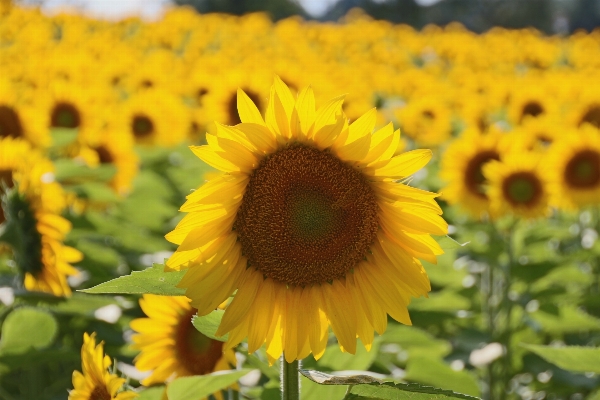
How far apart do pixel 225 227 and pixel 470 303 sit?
2670 millimetres

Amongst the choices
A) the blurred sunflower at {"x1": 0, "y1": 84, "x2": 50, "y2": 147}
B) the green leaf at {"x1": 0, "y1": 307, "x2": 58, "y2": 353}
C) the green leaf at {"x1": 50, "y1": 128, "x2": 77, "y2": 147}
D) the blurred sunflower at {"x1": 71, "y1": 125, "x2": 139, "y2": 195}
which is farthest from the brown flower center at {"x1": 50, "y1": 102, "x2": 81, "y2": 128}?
the green leaf at {"x1": 0, "y1": 307, "x2": 58, "y2": 353}

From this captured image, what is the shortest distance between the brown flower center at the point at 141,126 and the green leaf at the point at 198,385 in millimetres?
4459

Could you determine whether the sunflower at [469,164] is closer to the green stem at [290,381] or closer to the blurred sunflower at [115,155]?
the blurred sunflower at [115,155]

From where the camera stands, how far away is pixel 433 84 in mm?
7129

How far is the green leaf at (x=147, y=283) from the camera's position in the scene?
1336 mm

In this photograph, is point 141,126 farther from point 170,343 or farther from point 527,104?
point 170,343

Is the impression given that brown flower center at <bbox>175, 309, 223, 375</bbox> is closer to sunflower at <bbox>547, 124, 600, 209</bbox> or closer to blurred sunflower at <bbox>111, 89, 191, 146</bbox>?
sunflower at <bbox>547, 124, 600, 209</bbox>

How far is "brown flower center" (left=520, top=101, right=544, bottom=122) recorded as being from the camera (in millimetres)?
5902

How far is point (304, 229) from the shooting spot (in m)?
1.62

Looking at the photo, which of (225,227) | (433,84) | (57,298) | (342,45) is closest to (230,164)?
(225,227)

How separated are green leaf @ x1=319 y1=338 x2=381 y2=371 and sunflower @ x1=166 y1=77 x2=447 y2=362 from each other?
42cm

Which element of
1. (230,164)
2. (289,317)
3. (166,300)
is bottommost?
(166,300)

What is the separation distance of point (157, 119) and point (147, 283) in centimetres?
444

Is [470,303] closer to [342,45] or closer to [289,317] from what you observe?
[289,317]
